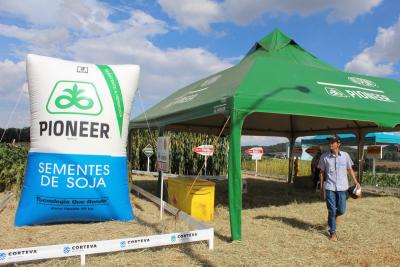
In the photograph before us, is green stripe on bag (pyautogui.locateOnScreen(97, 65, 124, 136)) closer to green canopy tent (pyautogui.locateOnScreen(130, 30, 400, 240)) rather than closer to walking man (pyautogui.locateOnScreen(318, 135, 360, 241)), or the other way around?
green canopy tent (pyautogui.locateOnScreen(130, 30, 400, 240))

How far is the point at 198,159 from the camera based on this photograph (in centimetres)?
2055

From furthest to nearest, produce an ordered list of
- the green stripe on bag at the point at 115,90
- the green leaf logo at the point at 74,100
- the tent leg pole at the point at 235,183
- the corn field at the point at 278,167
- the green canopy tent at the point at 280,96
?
the corn field at the point at 278,167, the green stripe on bag at the point at 115,90, the green leaf logo at the point at 74,100, the green canopy tent at the point at 280,96, the tent leg pole at the point at 235,183

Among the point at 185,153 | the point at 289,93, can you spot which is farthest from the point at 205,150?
the point at 185,153

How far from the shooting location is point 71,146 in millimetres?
6438

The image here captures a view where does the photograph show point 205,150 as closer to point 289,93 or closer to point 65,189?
point 289,93

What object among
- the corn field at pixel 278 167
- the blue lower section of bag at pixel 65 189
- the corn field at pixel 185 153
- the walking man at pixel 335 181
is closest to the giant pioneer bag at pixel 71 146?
the blue lower section of bag at pixel 65 189

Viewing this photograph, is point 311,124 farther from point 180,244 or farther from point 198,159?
point 180,244

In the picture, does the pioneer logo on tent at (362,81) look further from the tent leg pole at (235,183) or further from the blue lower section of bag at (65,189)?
the blue lower section of bag at (65,189)

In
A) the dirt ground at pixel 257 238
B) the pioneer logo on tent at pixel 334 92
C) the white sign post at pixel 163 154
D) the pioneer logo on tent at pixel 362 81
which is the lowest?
the dirt ground at pixel 257 238

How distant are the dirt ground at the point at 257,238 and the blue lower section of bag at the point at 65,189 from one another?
232 mm

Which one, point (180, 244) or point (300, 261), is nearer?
point (300, 261)

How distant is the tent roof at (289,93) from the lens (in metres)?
6.69

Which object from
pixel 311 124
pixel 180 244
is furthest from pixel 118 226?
pixel 311 124

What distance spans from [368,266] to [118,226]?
3868mm
